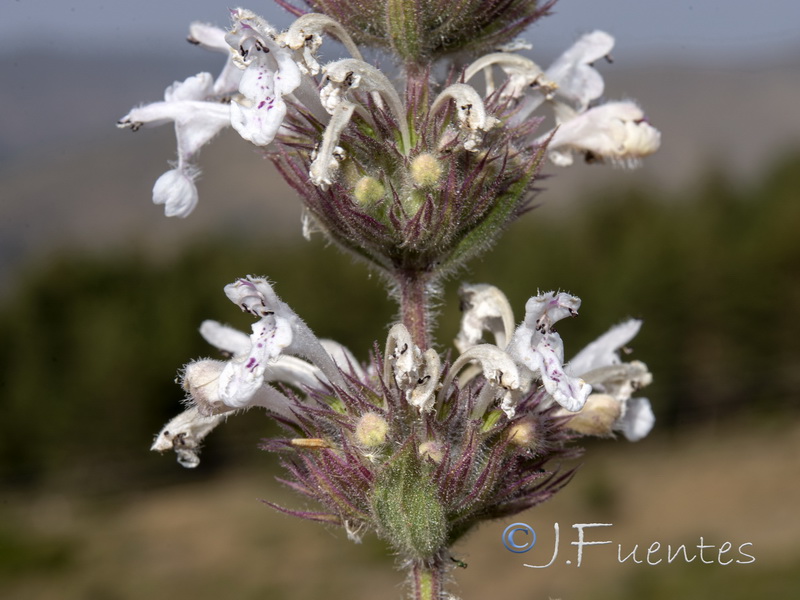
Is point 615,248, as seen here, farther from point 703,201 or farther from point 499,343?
point 499,343

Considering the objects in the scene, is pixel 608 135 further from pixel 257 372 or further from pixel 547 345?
pixel 257 372

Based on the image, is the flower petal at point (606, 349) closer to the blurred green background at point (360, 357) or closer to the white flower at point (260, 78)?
the white flower at point (260, 78)

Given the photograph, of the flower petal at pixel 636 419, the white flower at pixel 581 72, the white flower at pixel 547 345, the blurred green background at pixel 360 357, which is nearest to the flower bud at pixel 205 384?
the white flower at pixel 547 345

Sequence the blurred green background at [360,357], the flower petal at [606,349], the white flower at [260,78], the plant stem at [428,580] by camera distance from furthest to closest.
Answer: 1. the blurred green background at [360,357]
2. the flower petal at [606,349]
3. the plant stem at [428,580]
4. the white flower at [260,78]

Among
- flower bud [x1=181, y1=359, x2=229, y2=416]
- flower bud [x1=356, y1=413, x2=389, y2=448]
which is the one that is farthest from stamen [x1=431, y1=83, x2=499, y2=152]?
flower bud [x1=181, y1=359, x2=229, y2=416]

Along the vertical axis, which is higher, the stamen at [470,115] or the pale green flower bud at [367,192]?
the stamen at [470,115]

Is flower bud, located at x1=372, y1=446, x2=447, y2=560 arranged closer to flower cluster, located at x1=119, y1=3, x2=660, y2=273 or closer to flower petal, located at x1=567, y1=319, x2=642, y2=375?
flower cluster, located at x1=119, y1=3, x2=660, y2=273

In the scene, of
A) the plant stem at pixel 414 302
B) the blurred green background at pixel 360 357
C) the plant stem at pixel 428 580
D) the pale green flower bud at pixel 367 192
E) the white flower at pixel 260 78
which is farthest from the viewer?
the blurred green background at pixel 360 357

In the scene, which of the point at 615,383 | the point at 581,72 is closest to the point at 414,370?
the point at 615,383
